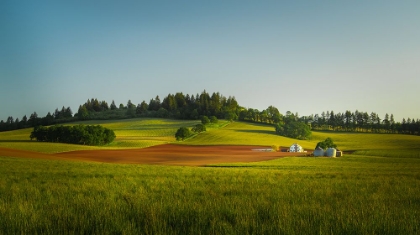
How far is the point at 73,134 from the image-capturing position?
158 feet

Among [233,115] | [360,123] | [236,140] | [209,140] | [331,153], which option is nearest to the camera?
[331,153]

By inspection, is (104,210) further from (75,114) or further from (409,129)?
(409,129)

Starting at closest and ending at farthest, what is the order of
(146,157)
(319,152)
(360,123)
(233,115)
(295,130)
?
1. (146,157)
2. (319,152)
3. (295,130)
4. (360,123)
5. (233,115)

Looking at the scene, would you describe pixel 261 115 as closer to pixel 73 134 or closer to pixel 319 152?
pixel 319 152

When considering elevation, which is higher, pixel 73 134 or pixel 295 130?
pixel 295 130

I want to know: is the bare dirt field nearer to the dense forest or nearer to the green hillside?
the green hillside

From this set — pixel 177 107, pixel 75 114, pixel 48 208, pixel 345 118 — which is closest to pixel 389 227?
pixel 48 208

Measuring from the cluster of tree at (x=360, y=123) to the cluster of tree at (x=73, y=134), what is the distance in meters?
73.6

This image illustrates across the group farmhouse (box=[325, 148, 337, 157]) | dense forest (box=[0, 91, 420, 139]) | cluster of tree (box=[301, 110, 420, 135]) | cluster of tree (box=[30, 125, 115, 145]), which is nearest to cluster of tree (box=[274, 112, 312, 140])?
dense forest (box=[0, 91, 420, 139])

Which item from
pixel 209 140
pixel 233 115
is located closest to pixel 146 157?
pixel 209 140

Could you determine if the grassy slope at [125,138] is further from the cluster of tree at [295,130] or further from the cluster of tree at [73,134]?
the cluster of tree at [295,130]

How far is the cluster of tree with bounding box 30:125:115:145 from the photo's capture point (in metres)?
45.7

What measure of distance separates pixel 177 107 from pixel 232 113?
22572 mm

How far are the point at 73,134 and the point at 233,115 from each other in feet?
256
